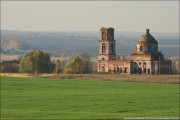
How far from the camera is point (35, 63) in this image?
110375 mm

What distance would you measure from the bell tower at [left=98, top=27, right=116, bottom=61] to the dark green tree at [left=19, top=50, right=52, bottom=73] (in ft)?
28.9

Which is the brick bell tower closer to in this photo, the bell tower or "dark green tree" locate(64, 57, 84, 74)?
the bell tower

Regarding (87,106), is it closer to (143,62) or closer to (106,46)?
(143,62)

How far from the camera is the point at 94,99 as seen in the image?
176 feet

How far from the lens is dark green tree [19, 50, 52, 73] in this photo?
110 m

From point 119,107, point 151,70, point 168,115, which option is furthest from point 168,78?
point 168,115

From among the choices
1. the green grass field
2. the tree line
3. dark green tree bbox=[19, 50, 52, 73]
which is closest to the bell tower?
the tree line

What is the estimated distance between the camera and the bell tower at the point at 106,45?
116 meters

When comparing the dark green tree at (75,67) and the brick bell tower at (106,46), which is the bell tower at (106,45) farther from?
the dark green tree at (75,67)

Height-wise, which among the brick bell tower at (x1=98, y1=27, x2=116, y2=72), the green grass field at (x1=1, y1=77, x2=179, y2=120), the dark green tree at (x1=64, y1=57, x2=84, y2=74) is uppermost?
the brick bell tower at (x1=98, y1=27, x2=116, y2=72)

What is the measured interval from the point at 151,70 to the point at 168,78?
778 inches

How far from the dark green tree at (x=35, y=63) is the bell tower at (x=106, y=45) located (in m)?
8.80

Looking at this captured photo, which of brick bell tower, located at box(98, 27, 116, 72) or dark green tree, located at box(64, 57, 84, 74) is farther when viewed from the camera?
brick bell tower, located at box(98, 27, 116, 72)

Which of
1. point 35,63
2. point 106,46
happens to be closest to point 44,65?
point 35,63
